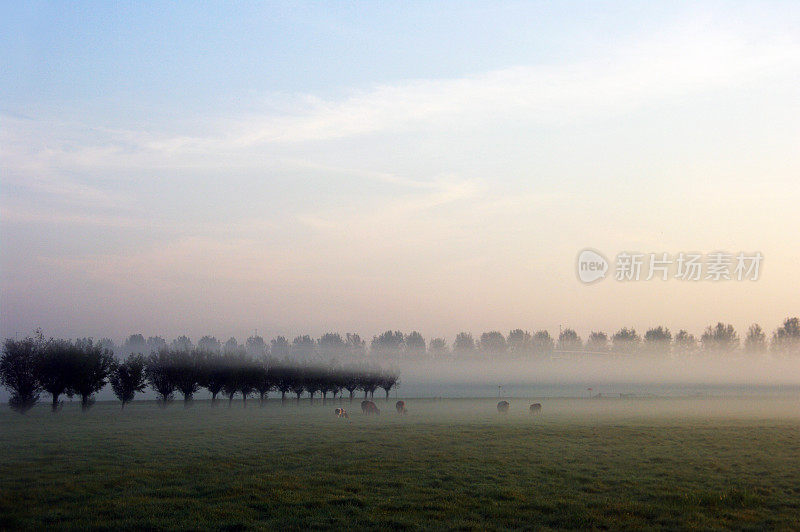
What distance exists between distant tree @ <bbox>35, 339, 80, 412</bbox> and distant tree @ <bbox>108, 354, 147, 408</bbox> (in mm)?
7958

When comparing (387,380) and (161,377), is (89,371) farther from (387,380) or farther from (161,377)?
(387,380)

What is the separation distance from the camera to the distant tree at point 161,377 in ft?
353

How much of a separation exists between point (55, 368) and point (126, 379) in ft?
41.8

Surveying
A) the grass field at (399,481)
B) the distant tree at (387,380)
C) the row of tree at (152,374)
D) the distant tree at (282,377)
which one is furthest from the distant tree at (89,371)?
the distant tree at (387,380)

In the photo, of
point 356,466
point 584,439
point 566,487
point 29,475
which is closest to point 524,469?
point 566,487

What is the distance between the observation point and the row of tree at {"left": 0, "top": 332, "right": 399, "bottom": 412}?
89.6m

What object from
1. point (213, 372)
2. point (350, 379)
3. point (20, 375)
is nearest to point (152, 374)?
point (213, 372)

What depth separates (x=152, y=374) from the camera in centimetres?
10756

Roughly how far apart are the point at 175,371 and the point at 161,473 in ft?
272

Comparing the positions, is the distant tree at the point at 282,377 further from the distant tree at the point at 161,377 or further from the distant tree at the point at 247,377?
the distant tree at the point at 161,377

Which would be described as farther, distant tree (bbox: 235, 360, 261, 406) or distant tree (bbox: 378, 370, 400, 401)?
distant tree (bbox: 378, 370, 400, 401)

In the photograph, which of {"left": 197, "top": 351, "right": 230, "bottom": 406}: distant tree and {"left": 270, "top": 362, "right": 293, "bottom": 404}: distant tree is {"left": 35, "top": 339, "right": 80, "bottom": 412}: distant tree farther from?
{"left": 270, "top": 362, "right": 293, "bottom": 404}: distant tree

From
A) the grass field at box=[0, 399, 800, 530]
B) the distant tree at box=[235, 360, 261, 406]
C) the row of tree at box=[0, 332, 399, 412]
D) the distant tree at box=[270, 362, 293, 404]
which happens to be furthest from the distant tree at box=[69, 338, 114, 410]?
the grass field at box=[0, 399, 800, 530]

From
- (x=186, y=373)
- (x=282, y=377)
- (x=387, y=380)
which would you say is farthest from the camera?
(x=387, y=380)
